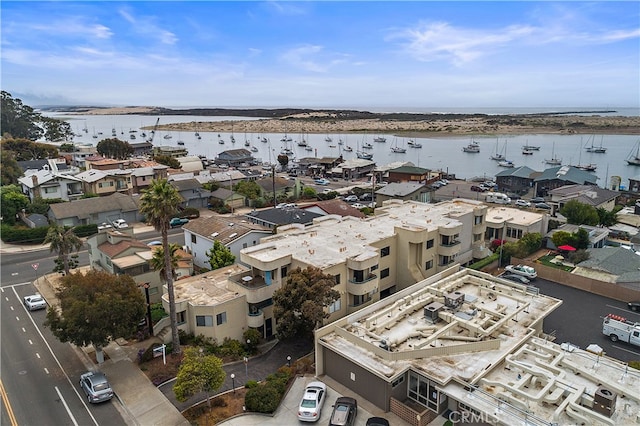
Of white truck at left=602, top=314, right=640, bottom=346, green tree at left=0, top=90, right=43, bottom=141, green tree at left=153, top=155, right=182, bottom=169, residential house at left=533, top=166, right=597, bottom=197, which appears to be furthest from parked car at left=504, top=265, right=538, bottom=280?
green tree at left=0, top=90, right=43, bottom=141

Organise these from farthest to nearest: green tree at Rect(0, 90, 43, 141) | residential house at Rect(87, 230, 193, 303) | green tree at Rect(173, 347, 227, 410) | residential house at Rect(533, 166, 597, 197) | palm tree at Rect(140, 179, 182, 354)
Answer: green tree at Rect(0, 90, 43, 141), residential house at Rect(533, 166, 597, 197), residential house at Rect(87, 230, 193, 303), palm tree at Rect(140, 179, 182, 354), green tree at Rect(173, 347, 227, 410)

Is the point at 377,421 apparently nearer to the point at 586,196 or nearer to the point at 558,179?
the point at 586,196

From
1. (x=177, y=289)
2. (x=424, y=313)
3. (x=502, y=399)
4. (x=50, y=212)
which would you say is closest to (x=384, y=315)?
(x=424, y=313)

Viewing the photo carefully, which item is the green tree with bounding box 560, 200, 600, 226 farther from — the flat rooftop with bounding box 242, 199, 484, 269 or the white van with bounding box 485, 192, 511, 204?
the white van with bounding box 485, 192, 511, 204

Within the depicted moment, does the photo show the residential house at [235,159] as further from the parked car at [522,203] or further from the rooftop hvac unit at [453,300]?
the rooftop hvac unit at [453,300]

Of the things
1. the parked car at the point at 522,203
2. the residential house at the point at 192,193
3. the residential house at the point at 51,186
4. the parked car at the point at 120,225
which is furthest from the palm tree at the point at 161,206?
the parked car at the point at 522,203

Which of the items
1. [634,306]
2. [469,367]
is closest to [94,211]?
[469,367]
